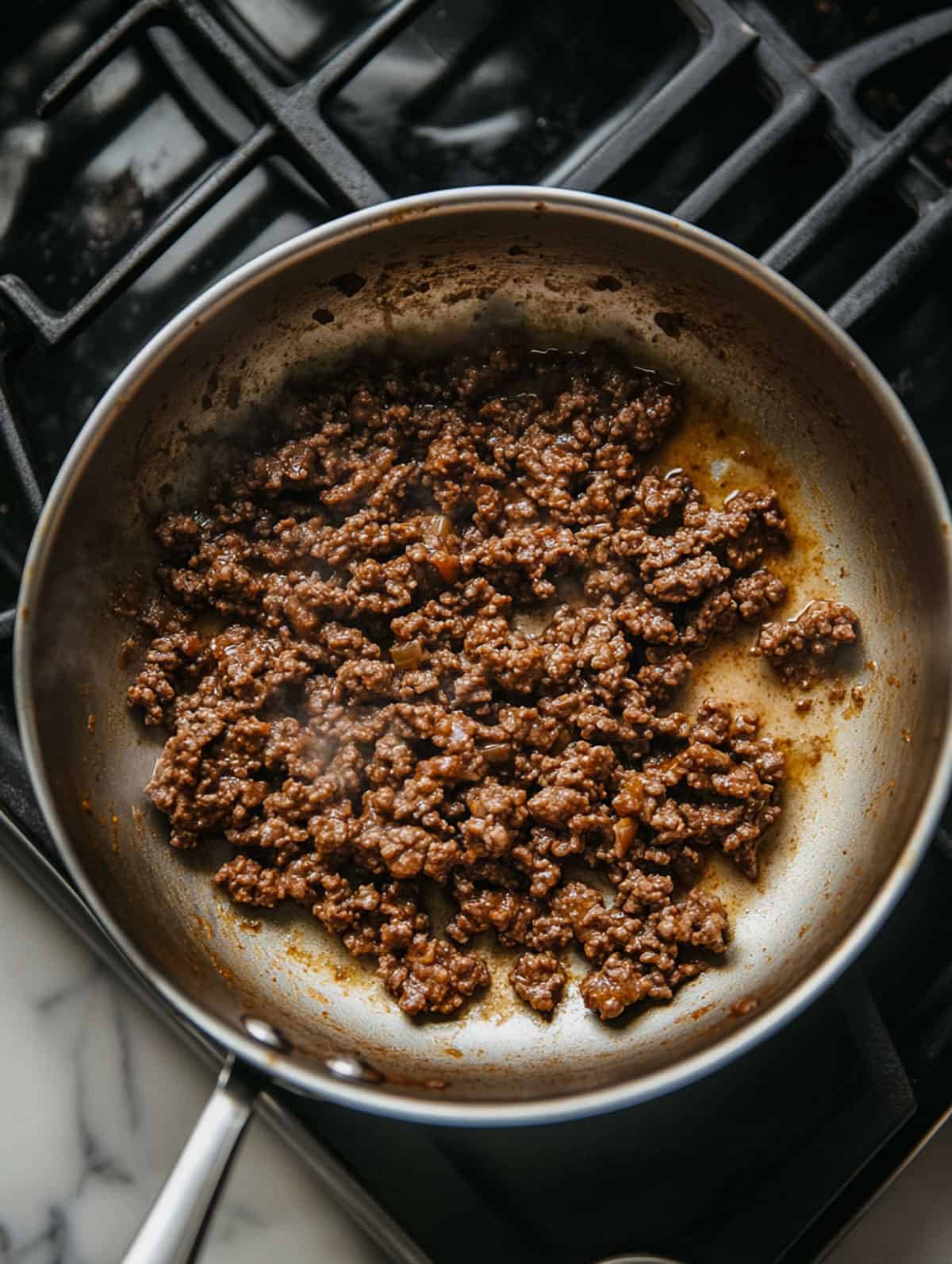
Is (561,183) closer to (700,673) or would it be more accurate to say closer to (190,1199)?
(700,673)

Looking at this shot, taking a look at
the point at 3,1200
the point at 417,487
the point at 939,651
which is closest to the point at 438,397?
the point at 417,487

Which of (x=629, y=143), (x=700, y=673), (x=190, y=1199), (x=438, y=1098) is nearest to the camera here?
(x=190, y=1199)

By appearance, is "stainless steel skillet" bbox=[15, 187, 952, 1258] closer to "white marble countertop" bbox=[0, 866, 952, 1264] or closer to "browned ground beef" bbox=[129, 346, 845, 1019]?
"browned ground beef" bbox=[129, 346, 845, 1019]

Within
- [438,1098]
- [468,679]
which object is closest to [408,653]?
[468,679]

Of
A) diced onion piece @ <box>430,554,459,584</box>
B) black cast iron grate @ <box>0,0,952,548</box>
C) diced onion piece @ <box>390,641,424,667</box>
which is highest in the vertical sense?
black cast iron grate @ <box>0,0,952,548</box>

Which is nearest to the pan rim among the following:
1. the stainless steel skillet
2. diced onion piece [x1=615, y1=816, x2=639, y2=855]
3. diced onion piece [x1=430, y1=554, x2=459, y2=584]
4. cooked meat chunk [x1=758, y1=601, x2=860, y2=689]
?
the stainless steel skillet

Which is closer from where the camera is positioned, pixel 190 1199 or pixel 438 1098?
pixel 190 1199

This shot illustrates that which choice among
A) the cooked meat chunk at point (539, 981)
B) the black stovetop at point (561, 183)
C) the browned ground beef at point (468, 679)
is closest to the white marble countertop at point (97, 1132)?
the black stovetop at point (561, 183)

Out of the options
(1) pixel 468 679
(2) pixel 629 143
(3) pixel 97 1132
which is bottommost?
(3) pixel 97 1132
